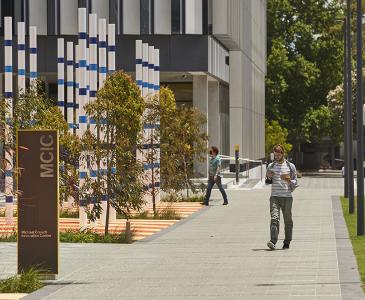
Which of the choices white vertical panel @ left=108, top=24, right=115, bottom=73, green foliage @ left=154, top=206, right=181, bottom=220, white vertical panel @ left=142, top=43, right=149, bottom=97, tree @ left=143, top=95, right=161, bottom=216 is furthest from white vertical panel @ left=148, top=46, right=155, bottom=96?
white vertical panel @ left=108, top=24, right=115, bottom=73

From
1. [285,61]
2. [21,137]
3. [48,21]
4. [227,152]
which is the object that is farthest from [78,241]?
[285,61]

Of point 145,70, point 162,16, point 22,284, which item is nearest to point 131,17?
point 162,16

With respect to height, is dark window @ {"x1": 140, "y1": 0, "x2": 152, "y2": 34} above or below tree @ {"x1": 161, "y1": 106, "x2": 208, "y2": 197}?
above

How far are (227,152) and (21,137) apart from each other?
51.1 meters

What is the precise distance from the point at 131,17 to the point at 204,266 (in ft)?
122

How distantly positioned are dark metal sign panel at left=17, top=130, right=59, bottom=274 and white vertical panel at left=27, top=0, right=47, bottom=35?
1529 inches

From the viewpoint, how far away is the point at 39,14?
5456cm

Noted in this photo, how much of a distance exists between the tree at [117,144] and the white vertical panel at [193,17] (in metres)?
29.9

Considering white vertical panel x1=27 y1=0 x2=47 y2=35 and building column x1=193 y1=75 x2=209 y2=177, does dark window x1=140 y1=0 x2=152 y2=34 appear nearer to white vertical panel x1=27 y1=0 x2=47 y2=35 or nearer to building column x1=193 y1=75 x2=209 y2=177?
white vertical panel x1=27 y1=0 x2=47 y2=35

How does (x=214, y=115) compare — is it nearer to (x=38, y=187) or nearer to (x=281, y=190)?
(x=281, y=190)

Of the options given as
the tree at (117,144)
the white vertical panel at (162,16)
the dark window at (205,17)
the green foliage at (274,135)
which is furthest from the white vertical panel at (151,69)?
the green foliage at (274,135)

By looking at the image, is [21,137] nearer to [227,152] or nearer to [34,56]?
[34,56]

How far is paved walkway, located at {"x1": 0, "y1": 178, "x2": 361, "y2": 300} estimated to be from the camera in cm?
1516

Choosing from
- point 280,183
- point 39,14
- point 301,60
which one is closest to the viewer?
point 280,183
